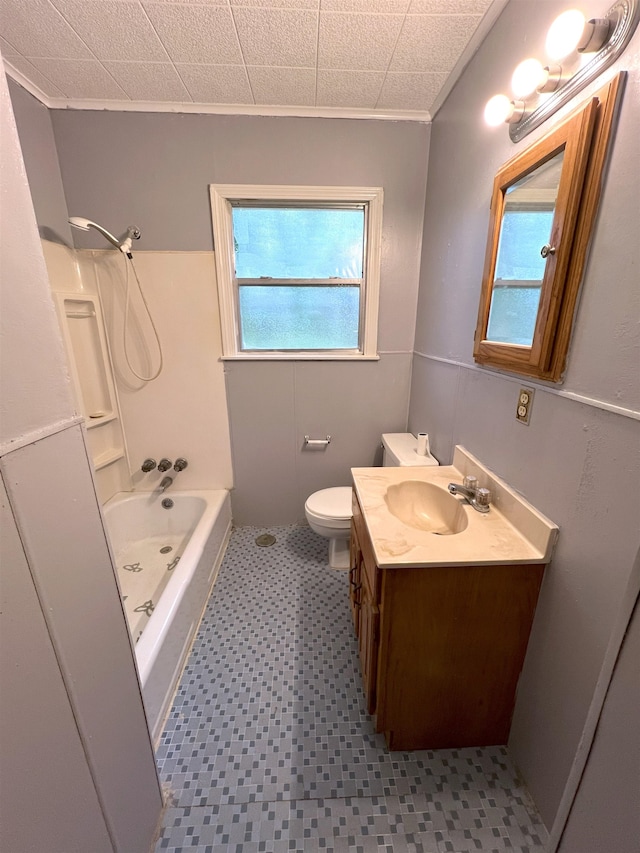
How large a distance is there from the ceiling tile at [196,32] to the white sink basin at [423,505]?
6.28 feet

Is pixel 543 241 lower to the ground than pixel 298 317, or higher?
higher

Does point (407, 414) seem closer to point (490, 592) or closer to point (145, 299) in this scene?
point (490, 592)

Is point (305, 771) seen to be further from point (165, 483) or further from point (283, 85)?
point (283, 85)

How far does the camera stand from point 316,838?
1.00 m

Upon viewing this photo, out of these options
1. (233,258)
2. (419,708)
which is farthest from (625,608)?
(233,258)

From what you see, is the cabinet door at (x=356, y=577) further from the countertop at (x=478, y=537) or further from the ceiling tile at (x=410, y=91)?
the ceiling tile at (x=410, y=91)

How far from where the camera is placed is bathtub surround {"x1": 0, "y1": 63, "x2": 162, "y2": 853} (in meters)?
0.54

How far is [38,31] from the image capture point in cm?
133

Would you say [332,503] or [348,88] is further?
[332,503]

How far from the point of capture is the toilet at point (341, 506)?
6.14 feet

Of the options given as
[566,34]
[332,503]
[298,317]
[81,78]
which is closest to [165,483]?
[332,503]

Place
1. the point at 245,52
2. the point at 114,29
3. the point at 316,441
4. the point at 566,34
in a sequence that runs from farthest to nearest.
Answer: the point at 316,441 → the point at 245,52 → the point at 114,29 → the point at 566,34

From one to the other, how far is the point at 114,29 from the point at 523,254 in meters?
1.77

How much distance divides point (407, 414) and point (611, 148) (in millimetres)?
1646
